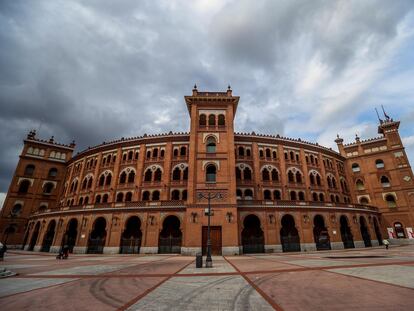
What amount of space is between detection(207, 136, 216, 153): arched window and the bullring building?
0.43 feet

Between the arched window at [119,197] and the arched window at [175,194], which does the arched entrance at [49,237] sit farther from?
the arched window at [175,194]

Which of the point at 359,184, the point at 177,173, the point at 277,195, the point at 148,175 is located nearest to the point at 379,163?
the point at 359,184

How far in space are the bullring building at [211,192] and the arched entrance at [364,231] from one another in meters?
0.15

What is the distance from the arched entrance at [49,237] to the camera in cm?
3071

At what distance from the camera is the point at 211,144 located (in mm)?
27078

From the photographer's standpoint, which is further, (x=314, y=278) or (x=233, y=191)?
(x=233, y=191)

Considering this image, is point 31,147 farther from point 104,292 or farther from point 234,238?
point 104,292

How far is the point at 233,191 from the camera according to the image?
945 inches

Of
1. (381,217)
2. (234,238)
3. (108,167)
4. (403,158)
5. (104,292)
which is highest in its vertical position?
(403,158)

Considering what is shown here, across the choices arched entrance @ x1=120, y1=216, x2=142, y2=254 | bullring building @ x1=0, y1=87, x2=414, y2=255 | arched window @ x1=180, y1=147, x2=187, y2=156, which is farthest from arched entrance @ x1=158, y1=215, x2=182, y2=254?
arched window @ x1=180, y1=147, x2=187, y2=156

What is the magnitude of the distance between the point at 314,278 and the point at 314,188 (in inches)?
1130

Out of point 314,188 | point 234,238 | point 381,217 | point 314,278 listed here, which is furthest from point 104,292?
point 381,217

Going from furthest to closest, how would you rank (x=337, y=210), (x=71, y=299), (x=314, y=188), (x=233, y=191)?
(x=314, y=188), (x=337, y=210), (x=233, y=191), (x=71, y=299)

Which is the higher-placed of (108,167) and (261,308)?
(108,167)
